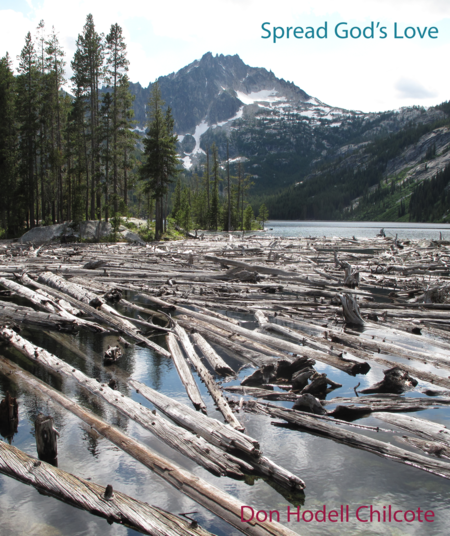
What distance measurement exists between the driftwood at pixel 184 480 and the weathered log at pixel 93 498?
28 cm

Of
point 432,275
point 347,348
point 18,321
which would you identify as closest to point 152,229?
point 432,275

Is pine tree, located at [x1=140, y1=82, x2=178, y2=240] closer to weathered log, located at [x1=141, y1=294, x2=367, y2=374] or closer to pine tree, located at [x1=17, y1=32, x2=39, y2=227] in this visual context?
pine tree, located at [x1=17, y1=32, x2=39, y2=227]

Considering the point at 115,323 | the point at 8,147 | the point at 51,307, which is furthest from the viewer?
the point at 8,147

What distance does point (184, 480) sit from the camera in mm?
4156

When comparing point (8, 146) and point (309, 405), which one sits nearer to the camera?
point (309, 405)

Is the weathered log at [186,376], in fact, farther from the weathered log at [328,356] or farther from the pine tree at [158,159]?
the pine tree at [158,159]

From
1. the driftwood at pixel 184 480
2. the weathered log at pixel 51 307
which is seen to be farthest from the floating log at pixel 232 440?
the weathered log at pixel 51 307

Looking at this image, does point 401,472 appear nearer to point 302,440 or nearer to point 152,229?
point 302,440

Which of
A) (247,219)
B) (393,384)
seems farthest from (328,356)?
(247,219)

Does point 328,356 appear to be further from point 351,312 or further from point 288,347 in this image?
point 351,312

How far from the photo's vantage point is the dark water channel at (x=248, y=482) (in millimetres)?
4055

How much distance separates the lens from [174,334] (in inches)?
383

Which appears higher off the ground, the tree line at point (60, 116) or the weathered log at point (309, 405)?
the tree line at point (60, 116)

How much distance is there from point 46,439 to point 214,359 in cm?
362
